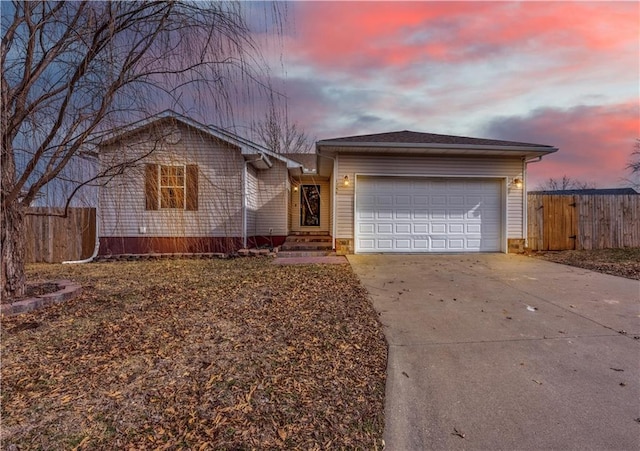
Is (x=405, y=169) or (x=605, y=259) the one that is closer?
(x=605, y=259)

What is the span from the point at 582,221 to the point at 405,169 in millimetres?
6716

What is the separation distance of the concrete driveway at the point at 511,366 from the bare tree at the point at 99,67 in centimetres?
263

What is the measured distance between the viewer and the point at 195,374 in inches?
98.8

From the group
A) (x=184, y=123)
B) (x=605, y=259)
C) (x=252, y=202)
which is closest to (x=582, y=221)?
(x=605, y=259)

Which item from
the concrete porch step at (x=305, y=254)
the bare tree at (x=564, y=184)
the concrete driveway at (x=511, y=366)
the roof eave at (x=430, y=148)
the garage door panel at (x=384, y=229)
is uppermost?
the bare tree at (x=564, y=184)

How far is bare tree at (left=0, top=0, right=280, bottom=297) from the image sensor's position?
7.33 feet

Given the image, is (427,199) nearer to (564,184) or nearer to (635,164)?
(635,164)

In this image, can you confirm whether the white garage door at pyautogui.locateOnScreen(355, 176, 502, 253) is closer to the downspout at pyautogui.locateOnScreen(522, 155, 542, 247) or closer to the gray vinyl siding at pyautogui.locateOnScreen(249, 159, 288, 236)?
the downspout at pyautogui.locateOnScreen(522, 155, 542, 247)

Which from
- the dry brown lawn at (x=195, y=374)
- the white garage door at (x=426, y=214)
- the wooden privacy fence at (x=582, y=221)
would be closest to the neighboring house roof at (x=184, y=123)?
the dry brown lawn at (x=195, y=374)

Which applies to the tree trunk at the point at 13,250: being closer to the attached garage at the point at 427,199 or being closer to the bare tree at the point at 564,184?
the attached garage at the point at 427,199

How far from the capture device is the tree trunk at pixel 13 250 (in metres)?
3.98

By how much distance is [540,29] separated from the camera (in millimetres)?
5469

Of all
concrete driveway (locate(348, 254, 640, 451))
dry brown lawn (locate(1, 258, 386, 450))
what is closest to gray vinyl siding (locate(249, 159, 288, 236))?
concrete driveway (locate(348, 254, 640, 451))

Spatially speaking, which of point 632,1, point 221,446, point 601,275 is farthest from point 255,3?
point 601,275
